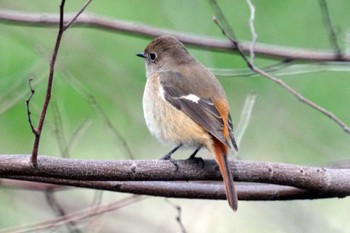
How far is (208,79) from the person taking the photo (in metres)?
5.61

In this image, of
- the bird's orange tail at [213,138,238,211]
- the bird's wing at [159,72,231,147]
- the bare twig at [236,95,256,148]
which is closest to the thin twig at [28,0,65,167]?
the bird's orange tail at [213,138,238,211]

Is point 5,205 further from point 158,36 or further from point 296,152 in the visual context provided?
point 296,152

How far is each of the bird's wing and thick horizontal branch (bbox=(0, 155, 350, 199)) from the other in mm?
310

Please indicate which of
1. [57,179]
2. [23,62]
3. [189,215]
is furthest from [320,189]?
[23,62]

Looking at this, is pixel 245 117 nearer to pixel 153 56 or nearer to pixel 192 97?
pixel 192 97

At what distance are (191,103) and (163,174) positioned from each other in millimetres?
1250

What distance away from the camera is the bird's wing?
5055 mm

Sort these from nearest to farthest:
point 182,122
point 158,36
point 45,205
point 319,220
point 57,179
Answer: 1. point 57,179
2. point 182,122
3. point 158,36
4. point 319,220
5. point 45,205

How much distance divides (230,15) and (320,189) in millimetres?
4744

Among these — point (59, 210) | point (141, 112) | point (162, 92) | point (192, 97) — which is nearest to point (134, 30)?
point (162, 92)

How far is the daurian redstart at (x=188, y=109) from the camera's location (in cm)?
505

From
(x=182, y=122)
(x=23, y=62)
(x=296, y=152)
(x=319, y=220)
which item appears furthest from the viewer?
(x=296, y=152)

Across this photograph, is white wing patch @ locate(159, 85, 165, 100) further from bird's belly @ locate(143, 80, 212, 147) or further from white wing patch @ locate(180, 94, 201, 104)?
white wing patch @ locate(180, 94, 201, 104)

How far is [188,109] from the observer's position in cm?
528
